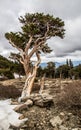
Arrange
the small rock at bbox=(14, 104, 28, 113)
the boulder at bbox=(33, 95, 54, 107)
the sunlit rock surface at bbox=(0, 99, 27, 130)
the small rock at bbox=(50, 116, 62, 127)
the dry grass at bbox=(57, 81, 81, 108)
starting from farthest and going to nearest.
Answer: the boulder at bbox=(33, 95, 54, 107), the small rock at bbox=(14, 104, 28, 113), the dry grass at bbox=(57, 81, 81, 108), the small rock at bbox=(50, 116, 62, 127), the sunlit rock surface at bbox=(0, 99, 27, 130)

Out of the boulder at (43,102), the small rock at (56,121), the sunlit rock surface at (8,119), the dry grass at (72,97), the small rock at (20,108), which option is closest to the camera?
the sunlit rock surface at (8,119)

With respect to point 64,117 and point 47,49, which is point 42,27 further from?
point 64,117

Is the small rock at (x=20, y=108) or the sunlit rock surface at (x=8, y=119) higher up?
the small rock at (x=20, y=108)

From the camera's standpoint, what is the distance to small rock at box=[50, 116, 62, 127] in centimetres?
837

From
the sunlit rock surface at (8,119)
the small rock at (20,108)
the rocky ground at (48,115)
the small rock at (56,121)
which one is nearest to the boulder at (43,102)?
the rocky ground at (48,115)

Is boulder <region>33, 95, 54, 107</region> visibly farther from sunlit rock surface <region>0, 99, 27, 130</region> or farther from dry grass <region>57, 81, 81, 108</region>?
sunlit rock surface <region>0, 99, 27, 130</region>

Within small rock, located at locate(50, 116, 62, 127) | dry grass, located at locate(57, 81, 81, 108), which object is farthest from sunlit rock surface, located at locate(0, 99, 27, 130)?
dry grass, located at locate(57, 81, 81, 108)

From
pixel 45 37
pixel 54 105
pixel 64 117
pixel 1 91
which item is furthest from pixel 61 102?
pixel 45 37

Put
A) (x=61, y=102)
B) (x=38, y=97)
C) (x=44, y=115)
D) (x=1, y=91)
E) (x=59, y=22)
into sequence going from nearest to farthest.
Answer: (x=44, y=115) < (x=61, y=102) < (x=38, y=97) < (x=1, y=91) < (x=59, y=22)

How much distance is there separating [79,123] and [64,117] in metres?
0.73

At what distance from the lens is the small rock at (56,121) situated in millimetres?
8367

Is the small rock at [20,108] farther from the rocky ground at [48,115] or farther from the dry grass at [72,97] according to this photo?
the dry grass at [72,97]

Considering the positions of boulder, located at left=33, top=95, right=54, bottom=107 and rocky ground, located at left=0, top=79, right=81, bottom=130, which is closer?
rocky ground, located at left=0, top=79, right=81, bottom=130

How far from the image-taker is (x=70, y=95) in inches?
379
